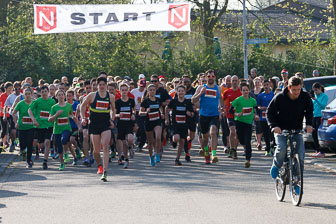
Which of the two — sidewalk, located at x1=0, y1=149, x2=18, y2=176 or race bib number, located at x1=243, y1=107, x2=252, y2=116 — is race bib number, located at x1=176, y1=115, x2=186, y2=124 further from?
sidewalk, located at x1=0, y1=149, x2=18, y2=176

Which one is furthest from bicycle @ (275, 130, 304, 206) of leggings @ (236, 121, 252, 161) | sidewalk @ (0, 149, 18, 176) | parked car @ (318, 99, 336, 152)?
sidewalk @ (0, 149, 18, 176)

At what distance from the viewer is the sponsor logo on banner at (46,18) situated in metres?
24.5

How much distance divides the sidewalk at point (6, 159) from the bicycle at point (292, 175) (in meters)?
6.44

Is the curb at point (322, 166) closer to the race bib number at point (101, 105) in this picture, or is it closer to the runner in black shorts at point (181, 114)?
the runner in black shorts at point (181, 114)

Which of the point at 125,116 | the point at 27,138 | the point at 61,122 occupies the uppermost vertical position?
the point at 125,116

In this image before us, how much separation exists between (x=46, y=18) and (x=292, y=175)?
53.6 feet

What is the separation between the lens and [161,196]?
10.6m

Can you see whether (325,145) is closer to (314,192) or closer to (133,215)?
(314,192)

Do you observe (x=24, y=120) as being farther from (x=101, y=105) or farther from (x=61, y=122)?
(x=101, y=105)

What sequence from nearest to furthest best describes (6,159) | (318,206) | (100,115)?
(318,206), (100,115), (6,159)

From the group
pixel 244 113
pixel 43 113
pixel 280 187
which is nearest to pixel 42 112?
pixel 43 113

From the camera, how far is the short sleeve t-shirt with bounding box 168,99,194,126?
15.6 metres

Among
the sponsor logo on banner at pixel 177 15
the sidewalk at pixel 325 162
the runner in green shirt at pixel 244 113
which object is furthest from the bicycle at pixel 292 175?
the sponsor logo on banner at pixel 177 15

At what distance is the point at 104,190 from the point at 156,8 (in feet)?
45.8
